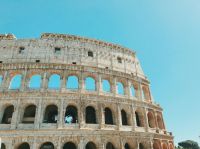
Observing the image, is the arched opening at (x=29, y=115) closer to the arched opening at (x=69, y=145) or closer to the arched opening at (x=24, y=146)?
the arched opening at (x=24, y=146)

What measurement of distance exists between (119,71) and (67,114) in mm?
7466

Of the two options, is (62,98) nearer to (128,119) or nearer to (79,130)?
(79,130)

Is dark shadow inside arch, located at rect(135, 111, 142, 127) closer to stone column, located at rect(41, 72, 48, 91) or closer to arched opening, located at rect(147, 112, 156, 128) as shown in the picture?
arched opening, located at rect(147, 112, 156, 128)

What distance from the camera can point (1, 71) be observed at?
19.4 metres

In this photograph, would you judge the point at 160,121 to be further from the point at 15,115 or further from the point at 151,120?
the point at 15,115

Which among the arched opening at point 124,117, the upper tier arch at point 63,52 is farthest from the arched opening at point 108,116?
the upper tier arch at point 63,52

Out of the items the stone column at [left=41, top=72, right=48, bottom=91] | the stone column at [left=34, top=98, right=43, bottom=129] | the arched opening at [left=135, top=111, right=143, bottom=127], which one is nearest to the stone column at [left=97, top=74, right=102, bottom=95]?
the arched opening at [left=135, top=111, right=143, bottom=127]

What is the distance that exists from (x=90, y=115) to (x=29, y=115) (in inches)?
239

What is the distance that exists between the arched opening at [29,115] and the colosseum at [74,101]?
9cm

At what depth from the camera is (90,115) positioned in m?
19.8

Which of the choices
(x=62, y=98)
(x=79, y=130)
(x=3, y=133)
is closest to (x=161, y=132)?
(x=79, y=130)

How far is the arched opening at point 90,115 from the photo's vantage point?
19.6 m

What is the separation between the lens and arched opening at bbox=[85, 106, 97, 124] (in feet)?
64.3

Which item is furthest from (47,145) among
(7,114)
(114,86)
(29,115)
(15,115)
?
(114,86)
